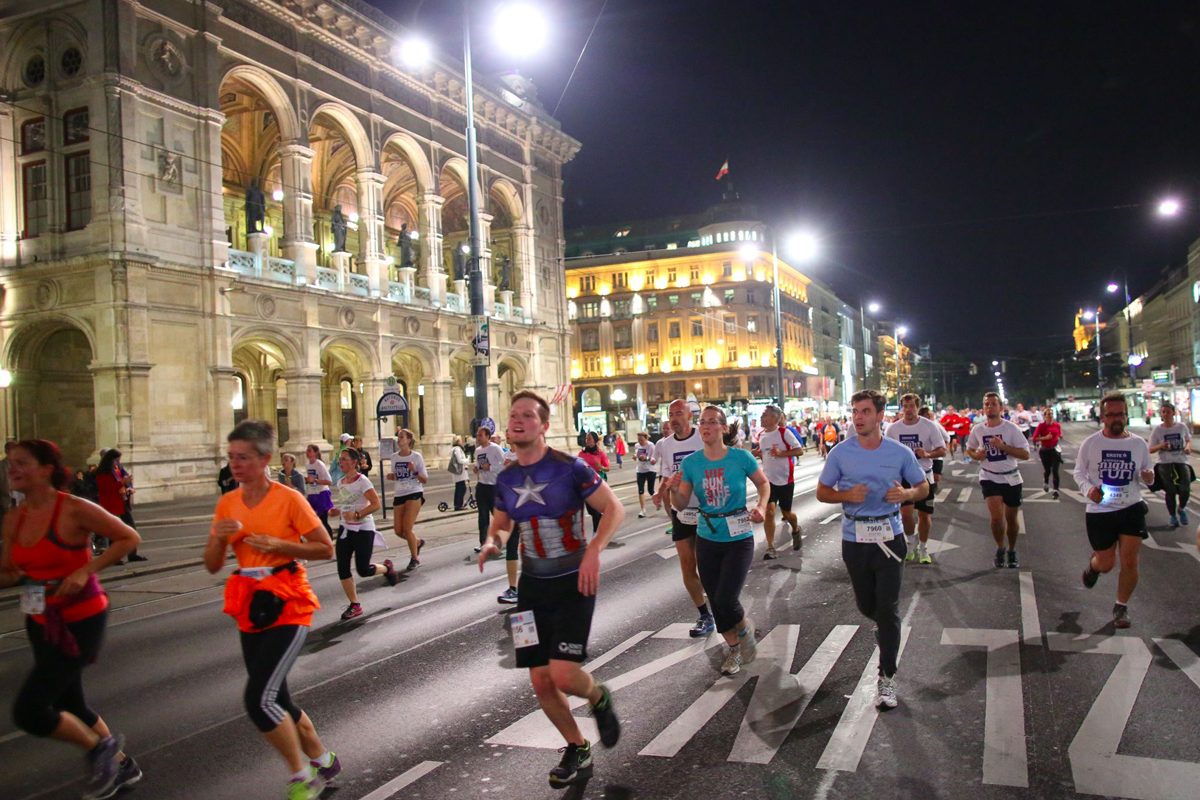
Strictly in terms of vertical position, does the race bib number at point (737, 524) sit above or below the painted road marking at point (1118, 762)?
above

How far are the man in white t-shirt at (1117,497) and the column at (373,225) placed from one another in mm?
31265

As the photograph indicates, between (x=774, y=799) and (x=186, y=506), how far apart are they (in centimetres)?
2350

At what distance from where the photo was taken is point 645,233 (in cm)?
9369

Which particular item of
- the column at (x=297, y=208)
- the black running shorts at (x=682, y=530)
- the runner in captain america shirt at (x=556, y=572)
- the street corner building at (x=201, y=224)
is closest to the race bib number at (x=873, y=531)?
the runner in captain america shirt at (x=556, y=572)

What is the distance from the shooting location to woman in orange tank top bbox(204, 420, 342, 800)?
4.21m

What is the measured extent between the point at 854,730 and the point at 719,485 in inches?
80.0

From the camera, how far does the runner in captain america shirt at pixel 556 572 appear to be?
4406 mm

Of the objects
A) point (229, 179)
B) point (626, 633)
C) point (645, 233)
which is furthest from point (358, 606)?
point (645, 233)

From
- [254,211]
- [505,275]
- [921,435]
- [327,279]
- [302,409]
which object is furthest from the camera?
[505,275]

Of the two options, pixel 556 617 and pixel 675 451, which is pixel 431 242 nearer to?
pixel 675 451

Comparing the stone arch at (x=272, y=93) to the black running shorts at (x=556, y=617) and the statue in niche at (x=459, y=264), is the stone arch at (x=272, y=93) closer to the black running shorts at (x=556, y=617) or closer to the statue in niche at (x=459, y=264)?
the statue in niche at (x=459, y=264)

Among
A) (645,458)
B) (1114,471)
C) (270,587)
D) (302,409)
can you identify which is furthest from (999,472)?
(302,409)

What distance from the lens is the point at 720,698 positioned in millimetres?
5703

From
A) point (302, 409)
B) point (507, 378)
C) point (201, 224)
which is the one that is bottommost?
point (302, 409)
